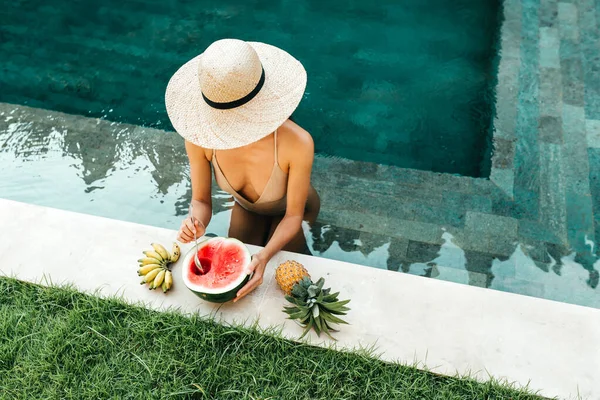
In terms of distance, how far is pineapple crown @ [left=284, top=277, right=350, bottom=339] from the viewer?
299 centimetres

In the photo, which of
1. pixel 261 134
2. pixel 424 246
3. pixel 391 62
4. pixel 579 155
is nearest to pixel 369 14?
pixel 391 62

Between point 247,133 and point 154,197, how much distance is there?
220 centimetres

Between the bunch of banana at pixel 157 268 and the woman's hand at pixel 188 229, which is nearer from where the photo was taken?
the woman's hand at pixel 188 229

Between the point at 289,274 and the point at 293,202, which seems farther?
the point at 293,202

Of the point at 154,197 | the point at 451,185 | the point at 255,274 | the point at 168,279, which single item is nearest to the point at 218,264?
the point at 255,274

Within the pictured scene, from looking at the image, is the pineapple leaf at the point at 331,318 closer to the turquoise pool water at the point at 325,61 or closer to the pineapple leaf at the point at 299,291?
the pineapple leaf at the point at 299,291

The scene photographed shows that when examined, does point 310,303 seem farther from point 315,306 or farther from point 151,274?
point 151,274

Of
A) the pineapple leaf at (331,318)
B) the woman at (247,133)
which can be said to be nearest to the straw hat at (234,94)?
the woman at (247,133)

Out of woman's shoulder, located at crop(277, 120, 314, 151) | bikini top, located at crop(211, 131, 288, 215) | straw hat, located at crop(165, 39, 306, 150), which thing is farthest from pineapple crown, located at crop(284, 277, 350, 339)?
straw hat, located at crop(165, 39, 306, 150)

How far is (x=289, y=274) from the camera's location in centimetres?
307

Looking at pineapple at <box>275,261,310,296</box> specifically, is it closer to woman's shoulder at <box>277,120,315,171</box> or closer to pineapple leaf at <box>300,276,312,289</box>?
pineapple leaf at <box>300,276,312,289</box>

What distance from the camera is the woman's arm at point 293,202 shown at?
121 inches

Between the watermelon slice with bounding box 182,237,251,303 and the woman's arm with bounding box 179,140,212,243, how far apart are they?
125 mm

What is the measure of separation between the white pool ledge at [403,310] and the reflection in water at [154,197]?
89 centimetres
